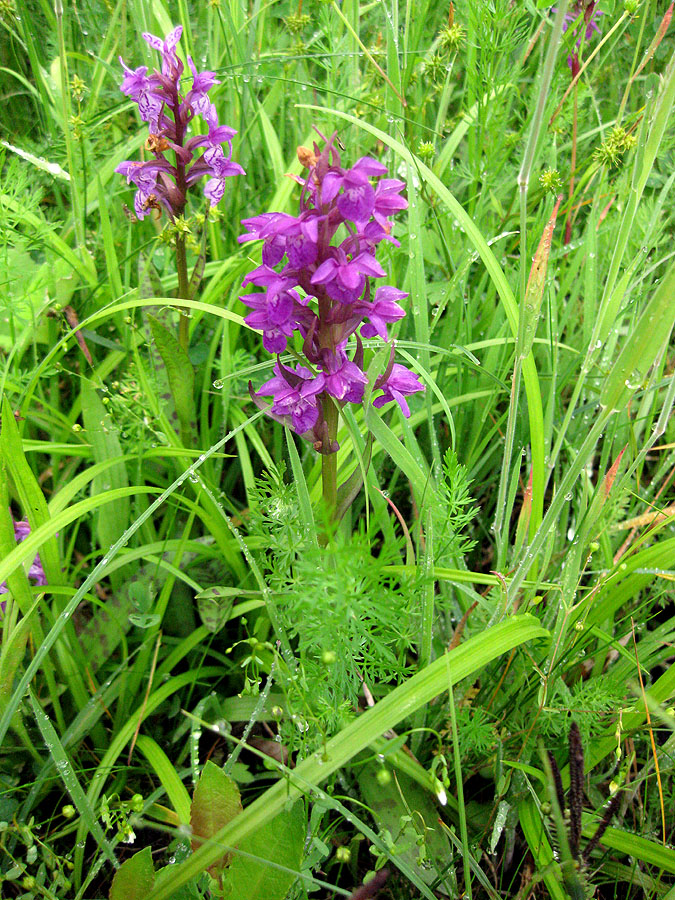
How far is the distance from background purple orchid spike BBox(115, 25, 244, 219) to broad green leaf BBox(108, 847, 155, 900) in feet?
4.76

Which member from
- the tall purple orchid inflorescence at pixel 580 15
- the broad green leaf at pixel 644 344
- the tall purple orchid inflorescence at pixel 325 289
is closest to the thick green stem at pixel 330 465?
the tall purple orchid inflorescence at pixel 325 289

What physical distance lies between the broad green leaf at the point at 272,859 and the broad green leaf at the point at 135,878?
0.49 feet

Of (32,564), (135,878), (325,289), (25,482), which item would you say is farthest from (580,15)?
(135,878)

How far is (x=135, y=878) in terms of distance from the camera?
3.72ft

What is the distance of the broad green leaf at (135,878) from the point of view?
1130mm

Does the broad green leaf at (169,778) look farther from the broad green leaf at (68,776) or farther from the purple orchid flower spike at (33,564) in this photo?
the purple orchid flower spike at (33,564)

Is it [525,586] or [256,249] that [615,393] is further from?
[256,249]

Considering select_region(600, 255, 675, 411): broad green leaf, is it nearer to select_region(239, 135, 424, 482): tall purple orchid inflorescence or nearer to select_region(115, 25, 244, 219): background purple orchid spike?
select_region(239, 135, 424, 482): tall purple orchid inflorescence

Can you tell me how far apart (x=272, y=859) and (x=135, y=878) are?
9.8 inches

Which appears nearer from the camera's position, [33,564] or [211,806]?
[211,806]

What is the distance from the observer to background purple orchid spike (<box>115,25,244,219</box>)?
164cm

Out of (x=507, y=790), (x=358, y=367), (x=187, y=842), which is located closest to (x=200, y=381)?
(x=358, y=367)

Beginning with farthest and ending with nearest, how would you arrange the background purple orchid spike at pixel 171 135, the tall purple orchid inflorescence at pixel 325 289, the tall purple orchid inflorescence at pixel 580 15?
the tall purple orchid inflorescence at pixel 580 15
the background purple orchid spike at pixel 171 135
the tall purple orchid inflorescence at pixel 325 289

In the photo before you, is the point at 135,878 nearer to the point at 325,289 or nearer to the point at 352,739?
the point at 352,739
